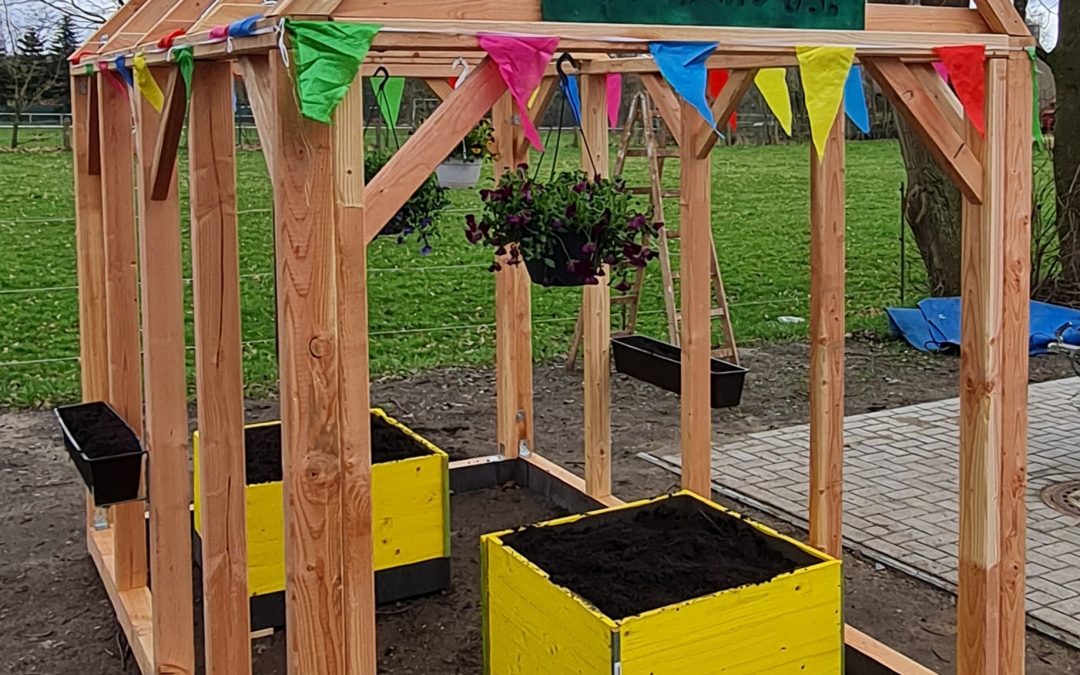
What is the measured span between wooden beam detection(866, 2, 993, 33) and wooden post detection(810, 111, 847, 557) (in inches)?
26.8

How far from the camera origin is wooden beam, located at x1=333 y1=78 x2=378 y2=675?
7.55ft

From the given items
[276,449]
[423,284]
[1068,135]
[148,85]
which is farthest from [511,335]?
[1068,135]

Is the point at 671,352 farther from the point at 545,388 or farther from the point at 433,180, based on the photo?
the point at 545,388

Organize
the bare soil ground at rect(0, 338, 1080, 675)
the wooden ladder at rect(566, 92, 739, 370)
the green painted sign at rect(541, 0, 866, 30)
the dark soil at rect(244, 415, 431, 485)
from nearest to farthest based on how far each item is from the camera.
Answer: the green painted sign at rect(541, 0, 866, 30), the bare soil ground at rect(0, 338, 1080, 675), the dark soil at rect(244, 415, 431, 485), the wooden ladder at rect(566, 92, 739, 370)

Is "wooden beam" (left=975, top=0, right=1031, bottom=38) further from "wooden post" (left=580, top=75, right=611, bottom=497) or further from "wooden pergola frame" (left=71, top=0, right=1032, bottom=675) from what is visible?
"wooden post" (left=580, top=75, right=611, bottom=497)

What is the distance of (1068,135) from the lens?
892cm

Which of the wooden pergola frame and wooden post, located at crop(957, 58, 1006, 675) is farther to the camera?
wooden post, located at crop(957, 58, 1006, 675)

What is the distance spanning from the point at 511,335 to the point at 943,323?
4287 mm

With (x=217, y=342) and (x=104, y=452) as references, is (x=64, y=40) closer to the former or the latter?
(x=104, y=452)

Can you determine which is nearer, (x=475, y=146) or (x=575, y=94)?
(x=575, y=94)

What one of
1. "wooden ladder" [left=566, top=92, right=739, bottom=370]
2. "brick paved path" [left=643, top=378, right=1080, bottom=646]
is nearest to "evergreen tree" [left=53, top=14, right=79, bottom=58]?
"wooden ladder" [left=566, top=92, right=739, bottom=370]

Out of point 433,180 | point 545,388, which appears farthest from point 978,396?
point 545,388

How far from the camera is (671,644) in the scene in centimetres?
285

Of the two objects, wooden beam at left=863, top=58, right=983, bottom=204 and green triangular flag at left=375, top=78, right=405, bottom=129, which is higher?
green triangular flag at left=375, top=78, right=405, bottom=129
